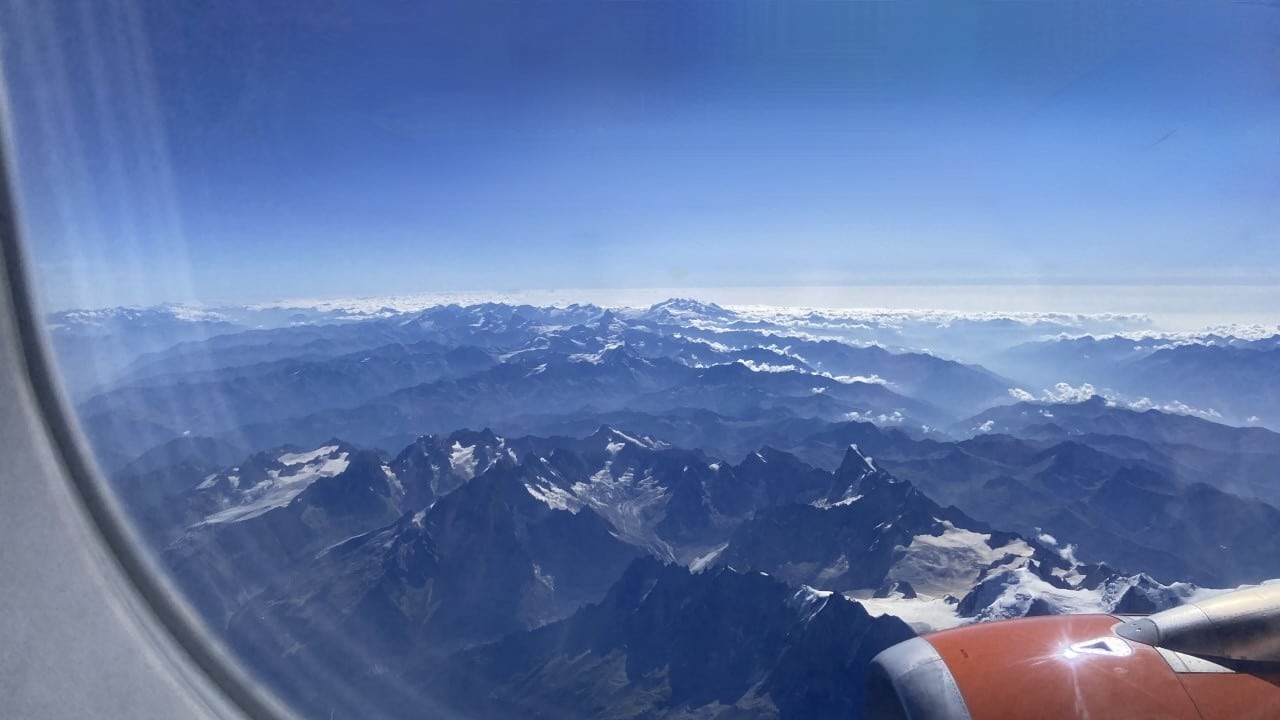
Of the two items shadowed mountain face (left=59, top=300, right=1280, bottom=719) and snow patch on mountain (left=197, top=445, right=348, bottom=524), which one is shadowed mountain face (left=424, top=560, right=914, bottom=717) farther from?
snow patch on mountain (left=197, top=445, right=348, bottom=524)

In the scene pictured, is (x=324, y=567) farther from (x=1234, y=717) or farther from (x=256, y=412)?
(x=1234, y=717)

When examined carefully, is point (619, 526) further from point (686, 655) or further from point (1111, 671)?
point (1111, 671)

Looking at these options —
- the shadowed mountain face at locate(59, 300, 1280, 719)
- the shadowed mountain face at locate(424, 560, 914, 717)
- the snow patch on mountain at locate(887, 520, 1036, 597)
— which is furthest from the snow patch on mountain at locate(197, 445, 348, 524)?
the snow patch on mountain at locate(887, 520, 1036, 597)

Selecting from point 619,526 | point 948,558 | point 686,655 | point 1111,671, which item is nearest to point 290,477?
point 619,526

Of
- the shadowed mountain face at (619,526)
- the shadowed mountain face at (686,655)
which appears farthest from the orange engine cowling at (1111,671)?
the shadowed mountain face at (686,655)

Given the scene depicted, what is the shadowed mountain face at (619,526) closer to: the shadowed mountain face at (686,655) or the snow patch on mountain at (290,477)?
the shadowed mountain face at (686,655)

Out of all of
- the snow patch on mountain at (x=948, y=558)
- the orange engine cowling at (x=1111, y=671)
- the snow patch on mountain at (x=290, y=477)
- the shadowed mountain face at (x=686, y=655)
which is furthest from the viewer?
the snow patch on mountain at (x=948, y=558)

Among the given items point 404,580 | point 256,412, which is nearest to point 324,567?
point 404,580

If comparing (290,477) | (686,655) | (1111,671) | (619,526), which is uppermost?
(1111,671)
